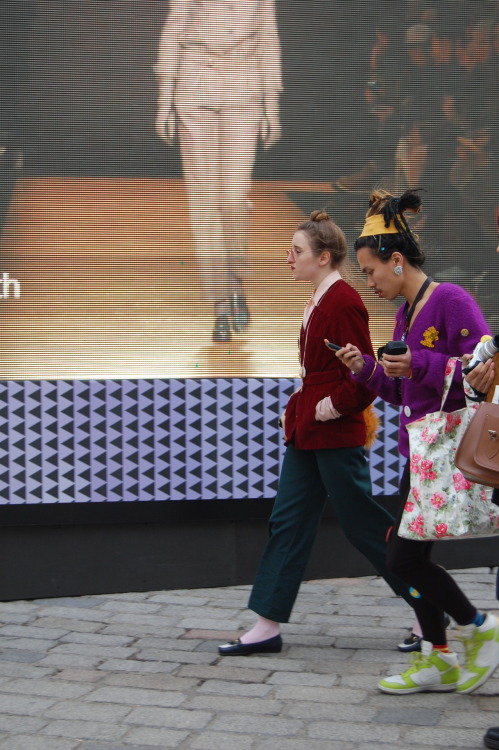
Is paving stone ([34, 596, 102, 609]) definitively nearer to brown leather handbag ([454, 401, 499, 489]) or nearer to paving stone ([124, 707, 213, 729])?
paving stone ([124, 707, 213, 729])

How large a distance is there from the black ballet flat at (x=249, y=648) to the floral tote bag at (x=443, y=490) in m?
1.15

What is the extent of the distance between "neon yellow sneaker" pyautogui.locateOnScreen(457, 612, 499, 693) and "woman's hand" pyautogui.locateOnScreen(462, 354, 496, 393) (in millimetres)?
1111

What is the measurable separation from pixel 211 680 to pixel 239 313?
2451 mm

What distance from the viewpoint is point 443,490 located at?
404 cm

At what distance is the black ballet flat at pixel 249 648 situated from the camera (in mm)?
4969

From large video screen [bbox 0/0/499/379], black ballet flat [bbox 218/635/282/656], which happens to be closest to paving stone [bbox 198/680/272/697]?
black ballet flat [bbox 218/635/282/656]

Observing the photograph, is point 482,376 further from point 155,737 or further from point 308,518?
point 155,737

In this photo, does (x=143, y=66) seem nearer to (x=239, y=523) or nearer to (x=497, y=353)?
(x=239, y=523)

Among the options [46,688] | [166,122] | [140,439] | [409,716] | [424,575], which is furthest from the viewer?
→ [166,122]

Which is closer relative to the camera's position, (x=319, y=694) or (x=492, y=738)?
(x=492, y=738)

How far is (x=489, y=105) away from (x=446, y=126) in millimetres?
300

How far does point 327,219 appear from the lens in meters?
5.04

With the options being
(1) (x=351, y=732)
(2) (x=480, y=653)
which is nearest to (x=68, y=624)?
(1) (x=351, y=732)

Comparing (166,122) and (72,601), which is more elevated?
(166,122)
